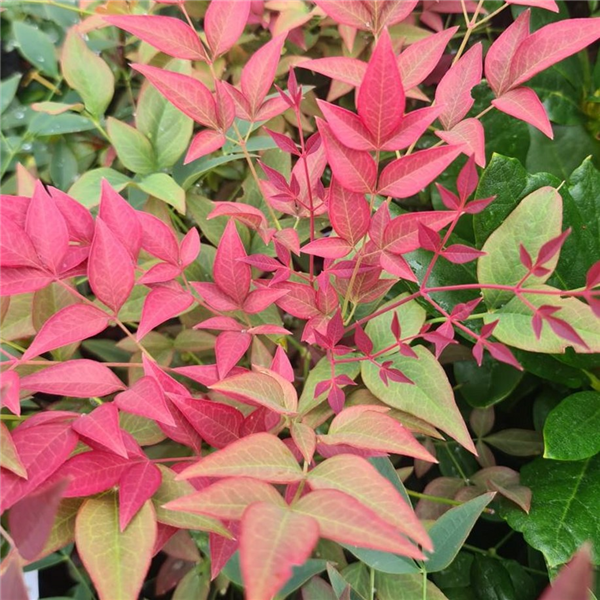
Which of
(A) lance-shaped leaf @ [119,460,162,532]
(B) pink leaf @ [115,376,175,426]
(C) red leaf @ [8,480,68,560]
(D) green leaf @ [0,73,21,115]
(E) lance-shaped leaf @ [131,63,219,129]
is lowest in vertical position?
(A) lance-shaped leaf @ [119,460,162,532]

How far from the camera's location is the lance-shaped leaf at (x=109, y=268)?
521 mm

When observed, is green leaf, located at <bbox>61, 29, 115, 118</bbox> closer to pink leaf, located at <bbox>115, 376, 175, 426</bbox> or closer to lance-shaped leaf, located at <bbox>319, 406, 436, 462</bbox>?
pink leaf, located at <bbox>115, 376, 175, 426</bbox>

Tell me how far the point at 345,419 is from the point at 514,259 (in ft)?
0.80

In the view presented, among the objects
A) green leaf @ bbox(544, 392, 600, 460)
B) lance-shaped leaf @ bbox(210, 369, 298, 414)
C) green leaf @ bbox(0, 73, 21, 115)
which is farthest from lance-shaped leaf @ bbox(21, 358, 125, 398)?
green leaf @ bbox(0, 73, 21, 115)

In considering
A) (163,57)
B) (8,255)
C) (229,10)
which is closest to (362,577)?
(8,255)

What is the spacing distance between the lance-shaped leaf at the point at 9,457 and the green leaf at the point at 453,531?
1.20ft

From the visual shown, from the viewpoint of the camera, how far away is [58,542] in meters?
0.50

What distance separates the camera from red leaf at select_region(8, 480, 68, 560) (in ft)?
1.19

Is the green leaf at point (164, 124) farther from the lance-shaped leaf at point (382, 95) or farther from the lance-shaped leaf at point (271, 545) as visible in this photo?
the lance-shaped leaf at point (271, 545)

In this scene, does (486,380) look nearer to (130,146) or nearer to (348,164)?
(348,164)

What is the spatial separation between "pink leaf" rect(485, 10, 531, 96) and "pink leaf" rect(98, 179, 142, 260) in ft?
1.15

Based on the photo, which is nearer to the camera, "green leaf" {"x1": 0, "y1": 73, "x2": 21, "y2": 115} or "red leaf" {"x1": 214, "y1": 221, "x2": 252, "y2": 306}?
"red leaf" {"x1": 214, "y1": 221, "x2": 252, "y2": 306}

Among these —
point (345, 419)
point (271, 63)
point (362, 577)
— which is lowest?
point (362, 577)

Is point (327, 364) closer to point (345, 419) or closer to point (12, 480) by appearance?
point (345, 419)
